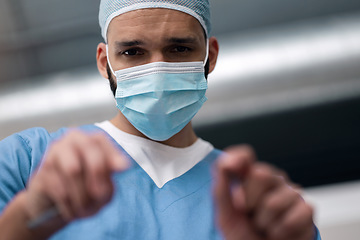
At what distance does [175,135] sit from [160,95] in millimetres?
178

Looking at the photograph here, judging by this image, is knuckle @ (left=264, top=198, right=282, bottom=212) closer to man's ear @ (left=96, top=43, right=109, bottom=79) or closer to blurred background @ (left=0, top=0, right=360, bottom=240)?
man's ear @ (left=96, top=43, right=109, bottom=79)

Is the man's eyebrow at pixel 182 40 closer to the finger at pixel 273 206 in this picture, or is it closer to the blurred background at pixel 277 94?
the finger at pixel 273 206

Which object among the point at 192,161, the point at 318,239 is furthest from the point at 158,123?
the point at 318,239

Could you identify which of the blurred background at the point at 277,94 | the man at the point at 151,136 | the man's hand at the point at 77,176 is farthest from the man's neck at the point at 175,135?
the blurred background at the point at 277,94

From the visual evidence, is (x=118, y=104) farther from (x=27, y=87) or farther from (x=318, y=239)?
(x=27, y=87)

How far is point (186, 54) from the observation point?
897 millimetres

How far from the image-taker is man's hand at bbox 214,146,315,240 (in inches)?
16.1

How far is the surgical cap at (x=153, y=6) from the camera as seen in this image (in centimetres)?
87

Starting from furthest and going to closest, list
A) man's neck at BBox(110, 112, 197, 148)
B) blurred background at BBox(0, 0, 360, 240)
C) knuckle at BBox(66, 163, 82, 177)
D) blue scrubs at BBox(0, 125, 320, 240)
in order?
1. blurred background at BBox(0, 0, 360, 240)
2. man's neck at BBox(110, 112, 197, 148)
3. blue scrubs at BBox(0, 125, 320, 240)
4. knuckle at BBox(66, 163, 82, 177)

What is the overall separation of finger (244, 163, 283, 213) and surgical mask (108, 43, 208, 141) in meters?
0.48

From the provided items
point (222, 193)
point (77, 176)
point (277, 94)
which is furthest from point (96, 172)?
point (277, 94)

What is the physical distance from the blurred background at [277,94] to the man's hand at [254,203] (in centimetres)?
167

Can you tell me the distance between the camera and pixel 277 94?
86.2 inches

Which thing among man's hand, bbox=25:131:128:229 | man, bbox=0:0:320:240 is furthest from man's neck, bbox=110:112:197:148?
man's hand, bbox=25:131:128:229
